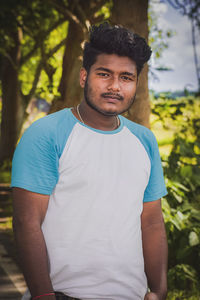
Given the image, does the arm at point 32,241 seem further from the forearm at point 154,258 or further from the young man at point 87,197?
the forearm at point 154,258

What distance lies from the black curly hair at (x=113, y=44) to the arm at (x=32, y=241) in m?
0.74

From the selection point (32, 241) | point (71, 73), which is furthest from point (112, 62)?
point (71, 73)

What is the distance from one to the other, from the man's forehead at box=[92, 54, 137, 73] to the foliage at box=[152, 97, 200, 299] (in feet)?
8.31

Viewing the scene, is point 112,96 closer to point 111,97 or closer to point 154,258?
point 111,97

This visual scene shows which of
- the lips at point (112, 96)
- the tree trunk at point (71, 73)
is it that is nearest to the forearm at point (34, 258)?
the lips at point (112, 96)

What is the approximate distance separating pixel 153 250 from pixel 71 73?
6.91 m

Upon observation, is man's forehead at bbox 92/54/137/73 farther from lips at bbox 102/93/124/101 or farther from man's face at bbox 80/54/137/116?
lips at bbox 102/93/124/101

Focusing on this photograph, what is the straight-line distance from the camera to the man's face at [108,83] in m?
2.15

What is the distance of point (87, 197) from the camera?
196 cm

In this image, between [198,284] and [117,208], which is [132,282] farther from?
[198,284]

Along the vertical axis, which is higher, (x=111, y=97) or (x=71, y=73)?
(x=71, y=73)

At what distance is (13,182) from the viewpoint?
1945 millimetres

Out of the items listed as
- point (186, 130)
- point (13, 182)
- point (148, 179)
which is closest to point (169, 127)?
point (186, 130)

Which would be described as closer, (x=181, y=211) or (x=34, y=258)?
(x=34, y=258)
